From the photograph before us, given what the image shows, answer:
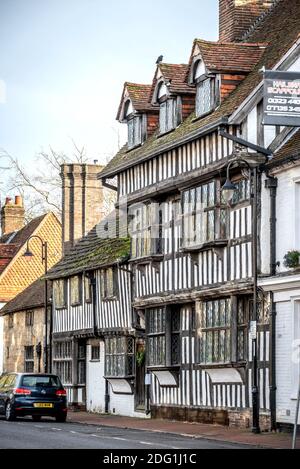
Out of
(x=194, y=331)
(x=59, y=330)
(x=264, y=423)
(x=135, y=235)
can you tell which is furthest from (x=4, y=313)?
(x=264, y=423)

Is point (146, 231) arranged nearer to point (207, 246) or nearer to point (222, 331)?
point (207, 246)

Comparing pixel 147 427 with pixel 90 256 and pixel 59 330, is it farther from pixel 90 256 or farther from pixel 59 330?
pixel 59 330

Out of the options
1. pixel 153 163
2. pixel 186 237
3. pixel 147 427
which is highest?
pixel 153 163

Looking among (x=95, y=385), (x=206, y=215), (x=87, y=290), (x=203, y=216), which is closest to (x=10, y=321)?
(x=87, y=290)

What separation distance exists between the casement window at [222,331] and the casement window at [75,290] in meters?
11.3

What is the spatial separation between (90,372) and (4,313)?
594 inches

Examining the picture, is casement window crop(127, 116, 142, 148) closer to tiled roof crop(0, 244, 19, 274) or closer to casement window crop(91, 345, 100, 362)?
casement window crop(91, 345, 100, 362)

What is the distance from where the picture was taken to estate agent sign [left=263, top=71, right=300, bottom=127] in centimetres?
2822

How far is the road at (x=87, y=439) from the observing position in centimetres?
2417

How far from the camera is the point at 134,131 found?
4062 centimetres

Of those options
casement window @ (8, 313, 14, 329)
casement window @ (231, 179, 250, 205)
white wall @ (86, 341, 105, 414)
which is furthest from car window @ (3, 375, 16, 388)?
casement window @ (8, 313, 14, 329)

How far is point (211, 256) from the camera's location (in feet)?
109

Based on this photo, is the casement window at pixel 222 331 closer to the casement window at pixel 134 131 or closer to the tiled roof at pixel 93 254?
the tiled roof at pixel 93 254

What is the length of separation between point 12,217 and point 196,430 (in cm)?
4166
